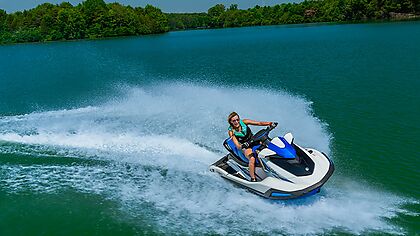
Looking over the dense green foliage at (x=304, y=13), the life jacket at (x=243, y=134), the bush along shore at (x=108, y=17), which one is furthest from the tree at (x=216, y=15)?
the life jacket at (x=243, y=134)

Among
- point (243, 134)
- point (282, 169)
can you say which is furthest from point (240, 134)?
point (282, 169)

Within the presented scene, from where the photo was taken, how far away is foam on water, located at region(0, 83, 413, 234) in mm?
6500

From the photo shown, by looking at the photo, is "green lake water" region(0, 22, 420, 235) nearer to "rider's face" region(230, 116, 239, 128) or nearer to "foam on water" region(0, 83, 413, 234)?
"foam on water" region(0, 83, 413, 234)

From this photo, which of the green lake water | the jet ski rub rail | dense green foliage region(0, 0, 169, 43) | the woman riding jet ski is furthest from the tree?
the jet ski rub rail

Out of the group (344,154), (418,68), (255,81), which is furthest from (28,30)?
(344,154)

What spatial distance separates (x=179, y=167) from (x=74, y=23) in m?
81.6

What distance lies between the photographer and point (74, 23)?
82.6 metres

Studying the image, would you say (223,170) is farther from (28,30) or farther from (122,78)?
(28,30)

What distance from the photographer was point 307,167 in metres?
6.83

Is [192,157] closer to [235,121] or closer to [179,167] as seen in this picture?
[179,167]

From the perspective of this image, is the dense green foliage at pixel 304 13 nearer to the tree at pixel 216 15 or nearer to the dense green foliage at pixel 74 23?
the tree at pixel 216 15

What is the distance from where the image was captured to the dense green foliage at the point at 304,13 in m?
78.4

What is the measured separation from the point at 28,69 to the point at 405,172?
1166 inches

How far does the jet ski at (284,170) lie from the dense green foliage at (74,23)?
8096cm
